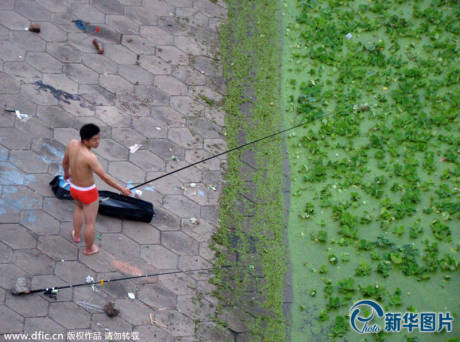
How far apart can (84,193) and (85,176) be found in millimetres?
169

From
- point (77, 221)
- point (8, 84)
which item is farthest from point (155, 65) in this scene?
point (77, 221)

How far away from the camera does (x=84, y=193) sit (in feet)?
15.5

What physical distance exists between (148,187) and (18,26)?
8.97 feet

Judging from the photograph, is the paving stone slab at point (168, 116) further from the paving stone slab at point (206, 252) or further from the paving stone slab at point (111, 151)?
the paving stone slab at point (206, 252)

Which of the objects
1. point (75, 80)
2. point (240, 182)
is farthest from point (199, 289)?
point (75, 80)

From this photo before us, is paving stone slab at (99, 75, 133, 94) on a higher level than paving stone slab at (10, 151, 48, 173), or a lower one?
higher

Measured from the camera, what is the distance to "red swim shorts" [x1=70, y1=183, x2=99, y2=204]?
4.73 meters

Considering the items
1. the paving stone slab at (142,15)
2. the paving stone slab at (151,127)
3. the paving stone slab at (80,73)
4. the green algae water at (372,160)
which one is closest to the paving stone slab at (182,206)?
the paving stone slab at (151,127)

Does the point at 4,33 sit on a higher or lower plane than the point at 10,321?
higher

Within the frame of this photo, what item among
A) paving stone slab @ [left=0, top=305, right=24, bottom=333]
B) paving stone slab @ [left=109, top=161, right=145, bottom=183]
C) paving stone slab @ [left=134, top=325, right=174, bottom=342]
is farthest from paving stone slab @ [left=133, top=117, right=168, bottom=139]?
paving stone slab @ [left=0, top=305, right=24, bottom=333]

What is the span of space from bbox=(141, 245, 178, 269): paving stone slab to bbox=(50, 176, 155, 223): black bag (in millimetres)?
281

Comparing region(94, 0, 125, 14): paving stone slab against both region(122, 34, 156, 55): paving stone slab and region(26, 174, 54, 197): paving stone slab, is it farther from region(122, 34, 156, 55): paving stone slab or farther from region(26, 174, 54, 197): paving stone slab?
region(26, 174, 54, 197): paving stone slab

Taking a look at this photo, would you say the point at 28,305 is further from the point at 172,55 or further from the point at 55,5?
the point at 55,5

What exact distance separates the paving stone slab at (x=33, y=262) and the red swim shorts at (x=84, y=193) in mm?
681
